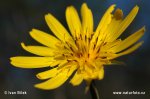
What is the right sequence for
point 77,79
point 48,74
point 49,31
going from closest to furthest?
point 77,79
point 48,74
point 49,31

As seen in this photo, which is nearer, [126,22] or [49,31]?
[126,22]

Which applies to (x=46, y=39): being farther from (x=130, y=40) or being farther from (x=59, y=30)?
(x=130, y=40)

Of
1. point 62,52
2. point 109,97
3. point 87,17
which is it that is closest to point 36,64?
point 62,52

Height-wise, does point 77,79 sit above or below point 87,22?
below

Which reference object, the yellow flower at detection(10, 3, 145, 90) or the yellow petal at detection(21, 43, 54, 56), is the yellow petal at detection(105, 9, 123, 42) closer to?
the yellow flower at detection(10, 3, 145, 90)

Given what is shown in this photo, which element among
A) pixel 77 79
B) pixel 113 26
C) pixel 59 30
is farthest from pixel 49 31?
pixel 77 79

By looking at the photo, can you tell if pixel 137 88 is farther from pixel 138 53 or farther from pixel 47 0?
pixel 47 0

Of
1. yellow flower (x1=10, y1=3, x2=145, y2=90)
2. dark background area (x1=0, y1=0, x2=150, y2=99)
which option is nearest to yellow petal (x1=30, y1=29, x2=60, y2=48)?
yellow flower (x1=10, y1=3, x2=145, y2=90)

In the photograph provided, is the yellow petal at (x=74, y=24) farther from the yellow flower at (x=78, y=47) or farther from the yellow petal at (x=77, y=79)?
the yellow petal at (x=77, y=79)
